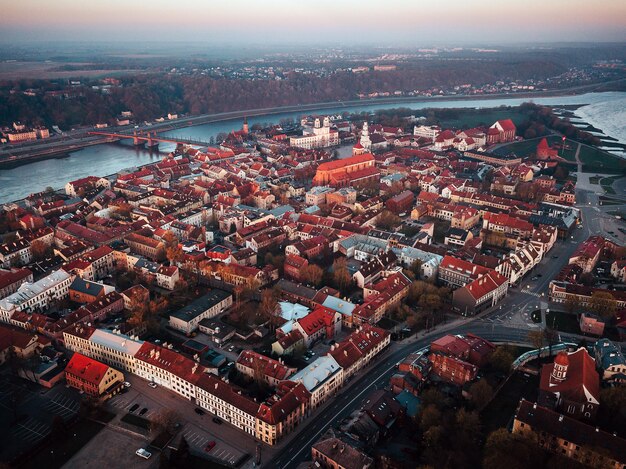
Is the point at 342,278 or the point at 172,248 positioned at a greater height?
the point at 172,248

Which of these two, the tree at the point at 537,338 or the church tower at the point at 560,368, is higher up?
the church tower at the point at 560,368

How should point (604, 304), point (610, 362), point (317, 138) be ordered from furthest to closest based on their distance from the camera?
point (317, 138) → point (604, 304) → point (610, 362)

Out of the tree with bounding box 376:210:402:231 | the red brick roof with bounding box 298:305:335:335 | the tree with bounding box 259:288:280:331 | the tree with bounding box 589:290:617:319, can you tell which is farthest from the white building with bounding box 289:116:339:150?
the tree with bounding box 589:290:617:319

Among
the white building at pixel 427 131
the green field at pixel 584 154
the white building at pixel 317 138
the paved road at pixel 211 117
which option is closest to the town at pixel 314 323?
the green field at pixel 584 154

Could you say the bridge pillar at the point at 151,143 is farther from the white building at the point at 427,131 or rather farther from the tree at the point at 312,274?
the tree at the point at 312,274

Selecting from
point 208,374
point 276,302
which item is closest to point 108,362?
point 208,374

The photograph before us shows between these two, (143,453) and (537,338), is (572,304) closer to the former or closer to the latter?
(537,338)

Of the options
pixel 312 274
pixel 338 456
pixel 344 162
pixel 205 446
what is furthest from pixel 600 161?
pixel 205 446
